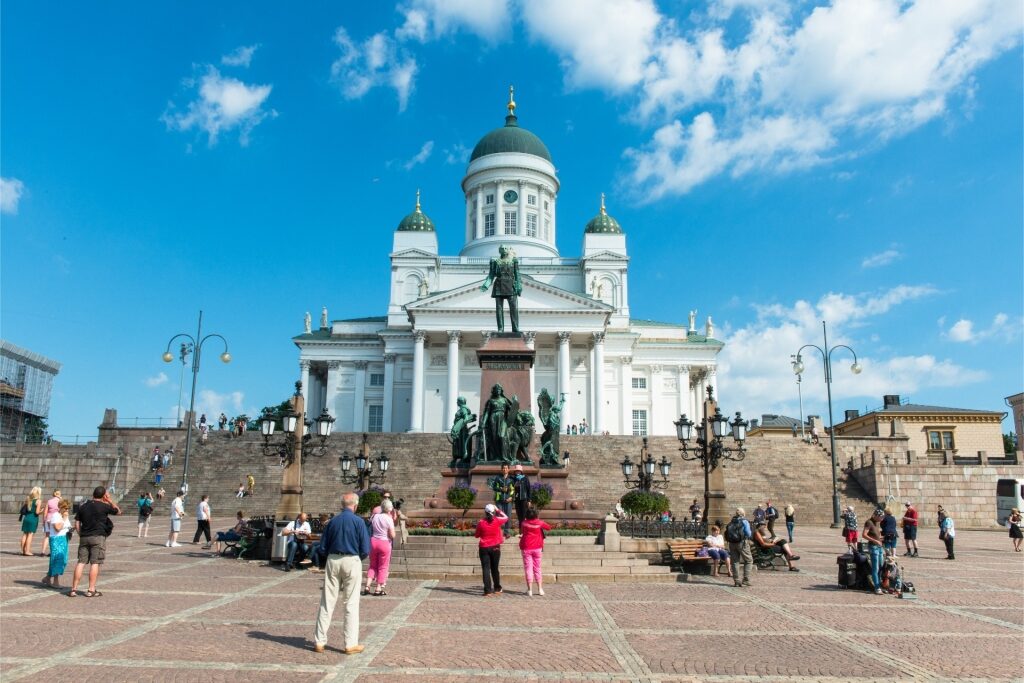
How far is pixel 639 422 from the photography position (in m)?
68.6

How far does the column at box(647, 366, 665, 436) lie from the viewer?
2660 inches

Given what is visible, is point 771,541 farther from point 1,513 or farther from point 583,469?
point 1,513

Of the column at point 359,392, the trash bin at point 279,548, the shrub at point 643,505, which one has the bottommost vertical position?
the trash bin at point 279,548

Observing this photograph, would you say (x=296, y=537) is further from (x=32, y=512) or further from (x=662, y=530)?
(x=662, y=530)

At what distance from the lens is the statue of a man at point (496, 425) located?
19.1 metres

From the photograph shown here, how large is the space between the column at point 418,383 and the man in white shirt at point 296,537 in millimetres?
44636

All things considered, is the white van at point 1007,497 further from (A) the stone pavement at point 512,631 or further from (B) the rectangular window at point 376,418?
(B) the rectangular window at point 376,418

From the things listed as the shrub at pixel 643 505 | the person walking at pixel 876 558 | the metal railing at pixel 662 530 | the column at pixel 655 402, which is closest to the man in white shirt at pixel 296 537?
the metal railing at pixel 662 530

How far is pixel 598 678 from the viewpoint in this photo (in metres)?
7.32

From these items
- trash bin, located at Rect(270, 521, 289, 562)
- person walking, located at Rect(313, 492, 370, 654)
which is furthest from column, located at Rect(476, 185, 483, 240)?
person walking, located at Rect(313, 492, 370, 654)

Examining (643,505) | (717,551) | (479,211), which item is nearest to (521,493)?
(717,551)

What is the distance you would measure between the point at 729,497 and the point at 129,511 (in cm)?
2830

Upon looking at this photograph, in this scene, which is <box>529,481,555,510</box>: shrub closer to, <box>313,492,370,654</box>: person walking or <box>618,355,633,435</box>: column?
<box>313,492,370,654</box>: person walking

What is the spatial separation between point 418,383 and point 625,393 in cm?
1772
